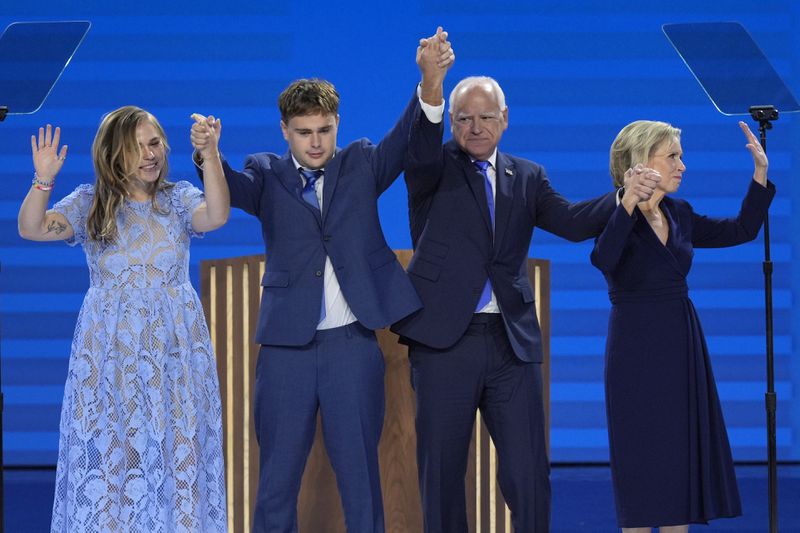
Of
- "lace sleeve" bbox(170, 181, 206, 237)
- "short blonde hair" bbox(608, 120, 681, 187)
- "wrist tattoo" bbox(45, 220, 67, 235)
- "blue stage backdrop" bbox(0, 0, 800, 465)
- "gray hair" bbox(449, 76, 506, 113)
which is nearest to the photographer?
"wrist tattoo" bbox(45, 220, 67, 235)

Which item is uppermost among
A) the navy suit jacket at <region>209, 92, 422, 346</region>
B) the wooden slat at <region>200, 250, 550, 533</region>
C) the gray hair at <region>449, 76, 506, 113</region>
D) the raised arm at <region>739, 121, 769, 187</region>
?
the gray hair at <region>449, 76, 506, 113</region>

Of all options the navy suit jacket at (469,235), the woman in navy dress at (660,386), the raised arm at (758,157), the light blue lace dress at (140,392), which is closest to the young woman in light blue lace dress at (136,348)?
the light blue lace dress at (140,392)

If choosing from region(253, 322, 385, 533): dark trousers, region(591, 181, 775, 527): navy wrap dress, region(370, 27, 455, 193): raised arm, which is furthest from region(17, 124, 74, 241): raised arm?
region(591, 181, 775, 527): navy wrap dress

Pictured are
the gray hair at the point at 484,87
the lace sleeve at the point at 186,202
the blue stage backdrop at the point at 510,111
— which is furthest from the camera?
the blue stage backdrop at the point at 510,111

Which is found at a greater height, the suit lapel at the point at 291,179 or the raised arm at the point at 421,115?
the raised arm at the point at 421,115

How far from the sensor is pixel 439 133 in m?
3.39

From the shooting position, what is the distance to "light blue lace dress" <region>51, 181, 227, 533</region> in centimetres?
330

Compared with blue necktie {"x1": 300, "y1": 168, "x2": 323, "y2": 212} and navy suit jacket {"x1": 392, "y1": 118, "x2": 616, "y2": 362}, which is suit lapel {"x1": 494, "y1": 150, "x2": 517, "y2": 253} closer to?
navy suit jacket {"x1": 392, "y1": 118, "x2": 616, "y2": 362}

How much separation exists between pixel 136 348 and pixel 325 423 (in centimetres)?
55

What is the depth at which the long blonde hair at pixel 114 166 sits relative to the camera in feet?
11.1

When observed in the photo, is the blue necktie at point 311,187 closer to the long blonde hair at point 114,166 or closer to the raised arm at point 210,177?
the raised arm at point 210,177

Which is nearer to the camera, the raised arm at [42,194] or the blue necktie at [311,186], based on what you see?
the raised arm at [42,194]

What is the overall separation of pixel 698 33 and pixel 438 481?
176 cm

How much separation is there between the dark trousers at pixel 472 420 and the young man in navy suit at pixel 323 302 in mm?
157
